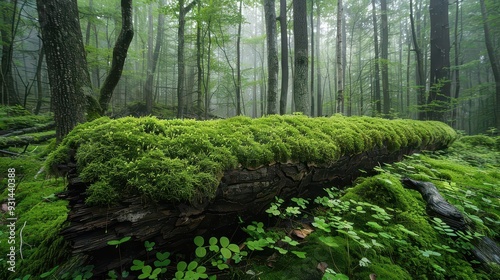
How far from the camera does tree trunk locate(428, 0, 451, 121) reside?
25.0 ft

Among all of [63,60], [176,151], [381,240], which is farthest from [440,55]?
[63,60]

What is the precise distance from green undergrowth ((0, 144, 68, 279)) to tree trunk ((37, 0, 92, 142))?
3.18 feet

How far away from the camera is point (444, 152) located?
18.9 ft

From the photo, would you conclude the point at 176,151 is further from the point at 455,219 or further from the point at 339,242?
the point at 455,219

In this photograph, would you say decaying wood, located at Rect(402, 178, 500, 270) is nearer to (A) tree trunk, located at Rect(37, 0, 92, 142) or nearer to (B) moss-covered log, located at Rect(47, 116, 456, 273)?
(B) moss-covered log, located at Rect(47, 116, 456, 273)

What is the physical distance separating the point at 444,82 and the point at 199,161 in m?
9.99

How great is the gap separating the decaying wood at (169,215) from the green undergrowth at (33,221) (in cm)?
29

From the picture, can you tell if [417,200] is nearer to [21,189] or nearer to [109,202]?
[109,202]

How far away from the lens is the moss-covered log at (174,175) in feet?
3.79

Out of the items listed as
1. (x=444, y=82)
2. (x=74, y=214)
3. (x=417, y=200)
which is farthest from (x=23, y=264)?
(x=444, y=82)

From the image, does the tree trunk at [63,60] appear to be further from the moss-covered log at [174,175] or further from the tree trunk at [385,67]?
the tree trunk at [385,67]

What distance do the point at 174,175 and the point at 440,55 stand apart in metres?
10.9

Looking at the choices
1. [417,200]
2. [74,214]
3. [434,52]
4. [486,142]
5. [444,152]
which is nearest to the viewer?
[74,214]


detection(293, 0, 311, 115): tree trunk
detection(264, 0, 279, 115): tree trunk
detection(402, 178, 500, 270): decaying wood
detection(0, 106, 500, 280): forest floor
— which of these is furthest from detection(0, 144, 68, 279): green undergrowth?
detection(264, 0, 279, 115): tree trunk
